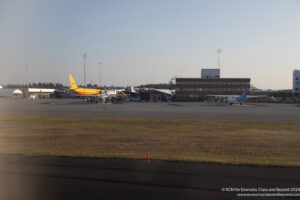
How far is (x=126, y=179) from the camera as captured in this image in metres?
9.12

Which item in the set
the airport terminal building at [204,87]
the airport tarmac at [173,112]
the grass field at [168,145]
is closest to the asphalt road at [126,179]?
the grass field at [168,145]

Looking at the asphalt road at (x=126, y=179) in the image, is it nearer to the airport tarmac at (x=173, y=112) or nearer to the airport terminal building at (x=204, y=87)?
the airport tarmac at (x=173, y=112)

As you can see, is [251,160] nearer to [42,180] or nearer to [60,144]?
[42,180]

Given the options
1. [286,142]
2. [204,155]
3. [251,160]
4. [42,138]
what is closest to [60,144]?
[42,138]

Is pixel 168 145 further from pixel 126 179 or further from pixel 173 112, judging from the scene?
pixel 173 112

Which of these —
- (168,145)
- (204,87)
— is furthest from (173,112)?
(204,87)

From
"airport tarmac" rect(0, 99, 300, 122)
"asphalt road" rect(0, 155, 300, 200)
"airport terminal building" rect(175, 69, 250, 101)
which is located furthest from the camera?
"airport terminal building" rect(175, 69, 250, 101)

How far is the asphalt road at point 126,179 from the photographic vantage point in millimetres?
7855

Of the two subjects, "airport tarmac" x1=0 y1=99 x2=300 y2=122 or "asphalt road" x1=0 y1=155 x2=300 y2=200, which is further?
"airport tarmac" x1=0 y1=99 x2=300 y2=122

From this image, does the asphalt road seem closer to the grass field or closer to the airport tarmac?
the grass field

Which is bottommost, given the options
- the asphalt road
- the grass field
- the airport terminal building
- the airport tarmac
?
the grass field

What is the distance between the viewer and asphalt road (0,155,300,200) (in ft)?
25.8

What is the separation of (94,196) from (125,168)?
293 cm

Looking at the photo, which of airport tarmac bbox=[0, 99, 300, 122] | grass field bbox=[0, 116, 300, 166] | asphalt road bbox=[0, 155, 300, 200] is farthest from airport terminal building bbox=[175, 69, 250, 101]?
asphalt road bbox=[0, 155, 300, 200]
